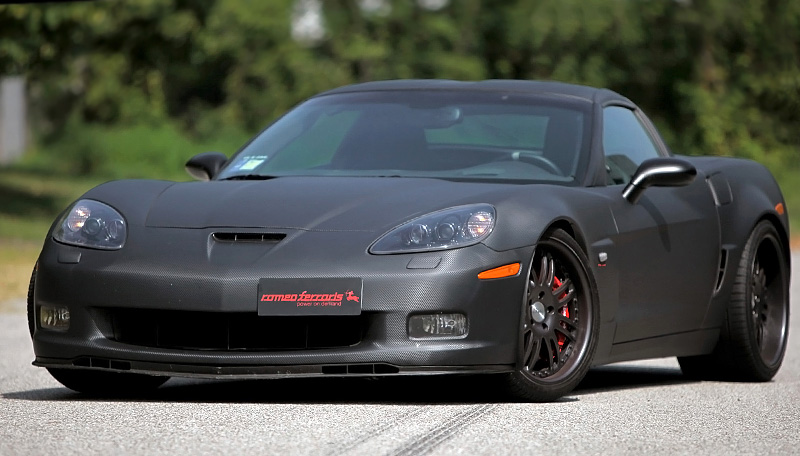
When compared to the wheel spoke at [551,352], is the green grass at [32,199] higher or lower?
lower

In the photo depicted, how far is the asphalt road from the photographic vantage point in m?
4.74

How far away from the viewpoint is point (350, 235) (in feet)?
18.9

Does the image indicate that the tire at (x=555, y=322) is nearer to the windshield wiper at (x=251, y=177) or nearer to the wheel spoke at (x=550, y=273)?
the wheel spoke at (x=550, y=273)

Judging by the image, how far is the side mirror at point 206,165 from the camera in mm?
7258

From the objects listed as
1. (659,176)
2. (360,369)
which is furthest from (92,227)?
(659,176)

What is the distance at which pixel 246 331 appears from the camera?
5746 millimetres

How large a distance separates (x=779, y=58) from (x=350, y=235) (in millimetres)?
33258

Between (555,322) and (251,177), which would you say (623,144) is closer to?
(555,322)

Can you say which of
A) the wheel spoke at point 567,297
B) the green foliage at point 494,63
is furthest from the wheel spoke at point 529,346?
the green foliage at point 494,63

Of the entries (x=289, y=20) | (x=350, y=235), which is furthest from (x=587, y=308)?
(x=289, y=20)

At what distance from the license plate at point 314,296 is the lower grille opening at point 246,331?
0.06m

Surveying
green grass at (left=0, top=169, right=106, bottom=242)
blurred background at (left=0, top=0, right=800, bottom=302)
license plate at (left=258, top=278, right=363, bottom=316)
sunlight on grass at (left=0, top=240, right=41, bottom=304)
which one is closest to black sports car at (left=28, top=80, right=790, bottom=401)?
license plate at (left=258, top=278, right=363, bottom=316)

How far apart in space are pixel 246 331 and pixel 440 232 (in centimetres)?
78

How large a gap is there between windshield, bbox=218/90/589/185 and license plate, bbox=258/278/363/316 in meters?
1.12
